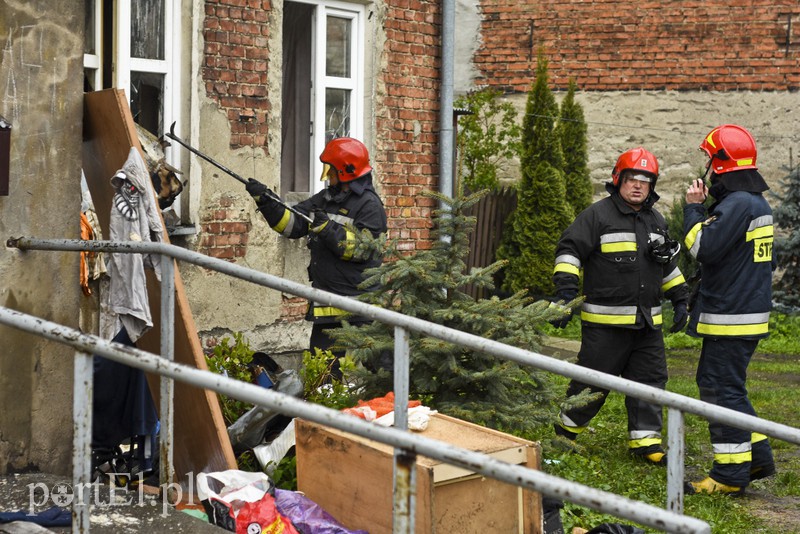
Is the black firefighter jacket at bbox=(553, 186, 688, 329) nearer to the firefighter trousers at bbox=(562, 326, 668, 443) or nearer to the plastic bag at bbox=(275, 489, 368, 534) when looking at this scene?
the firefighter trousers at bbox=(562, 326, 668, 443)

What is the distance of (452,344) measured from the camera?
520cm

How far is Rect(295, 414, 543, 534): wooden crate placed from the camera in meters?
4.02

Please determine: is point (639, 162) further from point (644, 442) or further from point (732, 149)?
point (644, 442)

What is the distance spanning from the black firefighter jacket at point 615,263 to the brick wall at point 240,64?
8.27 ft

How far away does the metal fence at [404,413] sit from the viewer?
2361 millimetres

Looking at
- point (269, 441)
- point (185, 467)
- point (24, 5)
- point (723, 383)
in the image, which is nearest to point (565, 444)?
point (723, 383)

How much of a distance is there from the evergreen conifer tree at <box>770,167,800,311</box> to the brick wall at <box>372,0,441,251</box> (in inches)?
222

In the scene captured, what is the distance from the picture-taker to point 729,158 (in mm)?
6125

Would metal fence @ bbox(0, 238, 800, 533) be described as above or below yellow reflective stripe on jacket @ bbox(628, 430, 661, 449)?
above

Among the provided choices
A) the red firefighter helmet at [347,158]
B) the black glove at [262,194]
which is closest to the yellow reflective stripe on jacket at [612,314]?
the red firefighter helmet at [347,158]

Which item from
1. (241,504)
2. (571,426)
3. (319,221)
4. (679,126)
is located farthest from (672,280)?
(679,126)

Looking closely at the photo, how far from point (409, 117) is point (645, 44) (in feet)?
20.6

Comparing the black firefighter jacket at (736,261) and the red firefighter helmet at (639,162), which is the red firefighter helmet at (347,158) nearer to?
the red firefighter helmet at (639,162)

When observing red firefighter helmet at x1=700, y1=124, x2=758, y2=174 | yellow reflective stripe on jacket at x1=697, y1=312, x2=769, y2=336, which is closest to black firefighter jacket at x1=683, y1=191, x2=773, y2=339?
yellow reflective stripe on jacket at x1=697, y1=312, x2=769, y2=336
